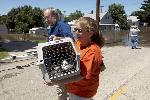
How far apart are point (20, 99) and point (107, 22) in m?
94.0

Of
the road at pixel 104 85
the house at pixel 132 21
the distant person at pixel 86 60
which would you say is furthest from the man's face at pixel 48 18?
the house at pixel 132 21

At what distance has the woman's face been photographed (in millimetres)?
4224

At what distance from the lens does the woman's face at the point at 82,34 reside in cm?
422

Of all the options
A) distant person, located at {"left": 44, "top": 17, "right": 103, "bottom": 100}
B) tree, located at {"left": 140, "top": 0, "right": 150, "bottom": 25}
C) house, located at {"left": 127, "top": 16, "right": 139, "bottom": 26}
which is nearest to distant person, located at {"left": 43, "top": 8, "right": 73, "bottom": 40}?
distant person, located at {"left": 44, "top": 17, "right": 103, "bottom": 100}

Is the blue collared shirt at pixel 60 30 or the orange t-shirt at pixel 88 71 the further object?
the blue collared shirt at pixel 60 30

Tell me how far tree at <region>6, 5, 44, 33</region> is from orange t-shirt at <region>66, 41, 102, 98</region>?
3753 inches

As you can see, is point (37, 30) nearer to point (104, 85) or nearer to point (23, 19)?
point (23, 19)

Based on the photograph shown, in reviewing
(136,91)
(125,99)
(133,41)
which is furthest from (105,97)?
(133,41)

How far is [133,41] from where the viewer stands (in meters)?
25.1

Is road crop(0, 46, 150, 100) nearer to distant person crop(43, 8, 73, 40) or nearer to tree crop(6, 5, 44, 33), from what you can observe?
distant person crop(43, 8, 73, 40)

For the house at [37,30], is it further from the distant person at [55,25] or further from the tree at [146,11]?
the distant person at [55,25]

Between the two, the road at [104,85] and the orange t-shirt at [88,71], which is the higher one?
the orange t-shirt at [88,71]

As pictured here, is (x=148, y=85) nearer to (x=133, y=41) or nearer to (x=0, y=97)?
(x=0, y=97)

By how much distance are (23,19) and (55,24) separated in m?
95.9
